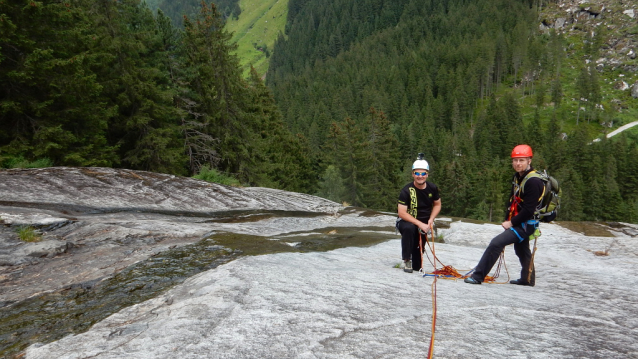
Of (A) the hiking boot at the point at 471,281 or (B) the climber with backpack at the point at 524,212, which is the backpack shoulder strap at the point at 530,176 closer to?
(B) the climber with backpack at the point at 524,212

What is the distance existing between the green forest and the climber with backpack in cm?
1603

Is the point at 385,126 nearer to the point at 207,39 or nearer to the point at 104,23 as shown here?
the point at 207,39

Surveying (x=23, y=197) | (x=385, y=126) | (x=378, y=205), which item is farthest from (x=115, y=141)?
(x=385, y=126)

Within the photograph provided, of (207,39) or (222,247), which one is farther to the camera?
(207,39)

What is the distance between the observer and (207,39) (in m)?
25.6

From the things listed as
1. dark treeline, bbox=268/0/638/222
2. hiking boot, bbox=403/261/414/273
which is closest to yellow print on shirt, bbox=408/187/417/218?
hiking boot, bbox=403/261/414/273

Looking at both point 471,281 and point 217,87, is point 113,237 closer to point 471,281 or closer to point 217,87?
point 471,281

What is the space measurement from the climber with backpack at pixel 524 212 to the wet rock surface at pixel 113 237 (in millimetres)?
4714

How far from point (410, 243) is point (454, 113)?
390 ft

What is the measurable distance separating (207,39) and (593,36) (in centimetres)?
18725

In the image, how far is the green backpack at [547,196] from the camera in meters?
5.86

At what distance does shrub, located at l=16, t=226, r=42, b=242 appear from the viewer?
7238 mm


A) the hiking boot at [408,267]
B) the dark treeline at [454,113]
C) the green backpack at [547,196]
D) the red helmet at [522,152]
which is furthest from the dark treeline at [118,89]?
the dark treeline at [454,113]

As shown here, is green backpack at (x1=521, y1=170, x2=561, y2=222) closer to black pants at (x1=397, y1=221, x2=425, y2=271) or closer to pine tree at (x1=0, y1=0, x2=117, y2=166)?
black pants at (x1=397, y1=221, x2=425, y2=271)
